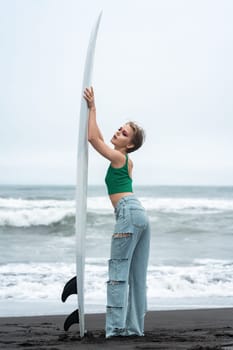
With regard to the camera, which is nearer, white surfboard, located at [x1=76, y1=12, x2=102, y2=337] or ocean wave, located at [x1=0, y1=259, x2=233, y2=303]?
white surfboard, located at [x1=76, y1=12, x2=102, y2=337]

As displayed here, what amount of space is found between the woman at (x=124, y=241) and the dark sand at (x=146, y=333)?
135 mm

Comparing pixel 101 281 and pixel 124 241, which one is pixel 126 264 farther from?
pixel 101 281

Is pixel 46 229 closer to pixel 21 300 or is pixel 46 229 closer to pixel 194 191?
pixel 21 300

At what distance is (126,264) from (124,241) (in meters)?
0.14

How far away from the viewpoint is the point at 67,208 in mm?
19047

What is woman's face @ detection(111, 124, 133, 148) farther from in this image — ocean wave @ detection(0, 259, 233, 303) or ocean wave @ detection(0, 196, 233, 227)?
ocean wave @ detection(0, 196, 233, 227)

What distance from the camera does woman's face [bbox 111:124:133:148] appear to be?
4.56m

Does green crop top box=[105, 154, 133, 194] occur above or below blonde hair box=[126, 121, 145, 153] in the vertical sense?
below

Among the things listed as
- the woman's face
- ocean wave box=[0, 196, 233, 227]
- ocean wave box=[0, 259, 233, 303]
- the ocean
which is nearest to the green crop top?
the woman's face

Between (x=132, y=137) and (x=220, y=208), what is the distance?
1659cm

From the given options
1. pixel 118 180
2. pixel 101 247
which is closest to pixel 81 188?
pixel 118 180

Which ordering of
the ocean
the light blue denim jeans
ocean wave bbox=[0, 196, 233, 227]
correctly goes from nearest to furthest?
1. the light blue denim jeans
2. the ocean
3. ocean wave bbox=[0, 196, 233, 227]

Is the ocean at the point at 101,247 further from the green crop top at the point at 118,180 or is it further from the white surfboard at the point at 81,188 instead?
the green crop top at the point at 118,180

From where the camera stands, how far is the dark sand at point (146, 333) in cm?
423
